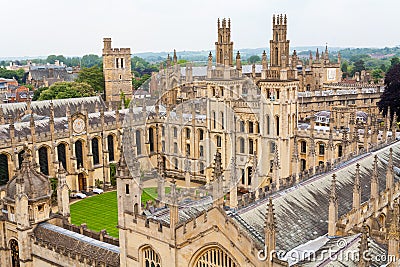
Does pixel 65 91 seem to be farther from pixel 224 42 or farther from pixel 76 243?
pixel 76 243

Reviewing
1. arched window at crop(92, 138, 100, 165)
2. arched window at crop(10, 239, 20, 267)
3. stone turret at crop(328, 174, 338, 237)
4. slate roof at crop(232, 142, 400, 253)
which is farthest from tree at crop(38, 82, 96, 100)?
stone turret at crop(328, 174, 338, 237)

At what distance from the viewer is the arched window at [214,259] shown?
1503cm

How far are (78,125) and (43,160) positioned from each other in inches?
168

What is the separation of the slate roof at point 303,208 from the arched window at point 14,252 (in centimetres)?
1196

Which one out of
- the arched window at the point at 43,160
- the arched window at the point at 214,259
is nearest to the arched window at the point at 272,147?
the arched window at the point at 43,160

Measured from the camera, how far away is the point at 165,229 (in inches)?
633

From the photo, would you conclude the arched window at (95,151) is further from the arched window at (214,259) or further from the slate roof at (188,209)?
the arched window at (214,259)

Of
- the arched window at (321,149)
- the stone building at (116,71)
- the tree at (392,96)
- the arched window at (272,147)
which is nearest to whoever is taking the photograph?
the arched window at (272,147)

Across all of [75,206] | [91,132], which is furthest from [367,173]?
[91,132]

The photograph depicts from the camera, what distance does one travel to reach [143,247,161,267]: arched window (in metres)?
17.1

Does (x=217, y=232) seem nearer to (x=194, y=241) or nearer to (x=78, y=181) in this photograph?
(x=194, y=241)

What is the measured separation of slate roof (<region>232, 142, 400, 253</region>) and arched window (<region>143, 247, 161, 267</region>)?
334cm

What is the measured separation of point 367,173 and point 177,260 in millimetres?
12613

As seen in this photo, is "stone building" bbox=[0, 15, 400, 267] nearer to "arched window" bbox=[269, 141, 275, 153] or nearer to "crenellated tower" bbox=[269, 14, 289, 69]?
"arched window" bbox=[269, 141, 275, 153]
